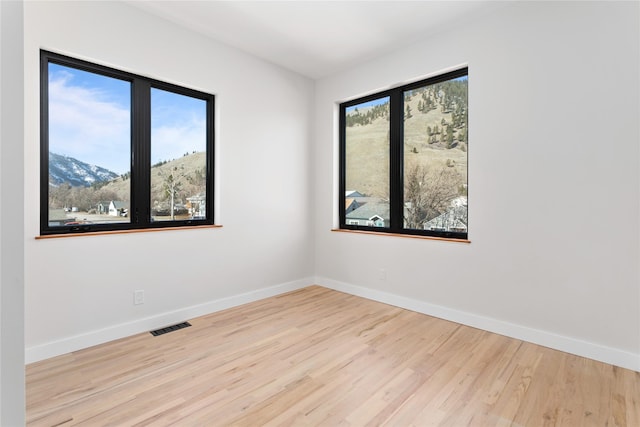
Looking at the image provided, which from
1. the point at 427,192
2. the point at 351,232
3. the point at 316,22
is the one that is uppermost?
the point at 316,22

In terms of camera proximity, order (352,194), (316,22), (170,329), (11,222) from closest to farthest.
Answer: (11,222) → (170,329) → (316,22) → (352,194)

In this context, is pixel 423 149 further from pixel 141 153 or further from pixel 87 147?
pixel 87 147

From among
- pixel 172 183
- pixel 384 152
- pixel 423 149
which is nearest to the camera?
pixel 172 183

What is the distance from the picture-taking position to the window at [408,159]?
311 centimetres

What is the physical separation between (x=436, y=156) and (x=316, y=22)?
178 centimetres

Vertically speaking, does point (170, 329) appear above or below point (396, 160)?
below

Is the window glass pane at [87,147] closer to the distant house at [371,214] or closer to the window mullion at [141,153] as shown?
the window mullion at [141,153]

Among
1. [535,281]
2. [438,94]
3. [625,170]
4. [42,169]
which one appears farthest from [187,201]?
[625,170]

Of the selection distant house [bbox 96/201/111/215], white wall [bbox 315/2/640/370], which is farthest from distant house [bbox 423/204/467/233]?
distant house [bbox 96/201/111/215]

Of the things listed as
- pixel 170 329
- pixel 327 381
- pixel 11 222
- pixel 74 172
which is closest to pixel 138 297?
pixel 170 329

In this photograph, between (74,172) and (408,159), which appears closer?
(74,172)

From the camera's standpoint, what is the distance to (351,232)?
390 centimetres

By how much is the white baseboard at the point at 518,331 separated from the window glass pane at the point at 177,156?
2223 millimetres

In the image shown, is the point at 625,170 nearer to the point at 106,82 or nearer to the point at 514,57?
the point at 514,57
